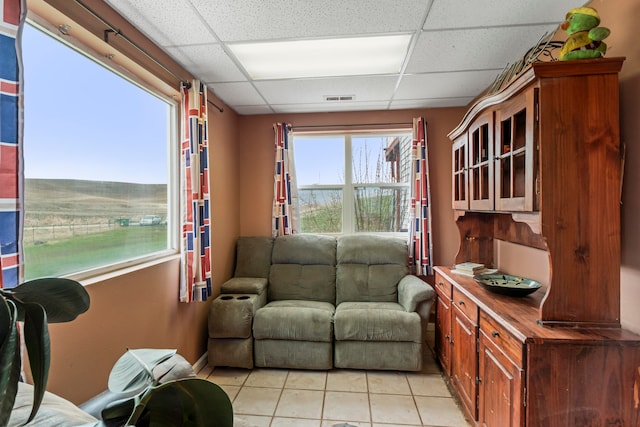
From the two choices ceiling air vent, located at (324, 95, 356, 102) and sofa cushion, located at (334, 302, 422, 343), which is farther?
ceiling air vent, located at (324, 95, 356, 102)

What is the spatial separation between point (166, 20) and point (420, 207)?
2.55 meters

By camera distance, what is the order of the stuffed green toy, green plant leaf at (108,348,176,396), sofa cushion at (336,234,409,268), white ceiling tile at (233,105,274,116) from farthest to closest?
white ceiling tile at (233,105,274,116), sofa cushion at (336,234,409,268), the stuffed green toy, green plant leaf at (108,348,176,396)

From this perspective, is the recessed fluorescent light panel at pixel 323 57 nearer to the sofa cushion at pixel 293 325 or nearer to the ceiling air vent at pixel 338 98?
the ceiling air vent at pixel 338 98

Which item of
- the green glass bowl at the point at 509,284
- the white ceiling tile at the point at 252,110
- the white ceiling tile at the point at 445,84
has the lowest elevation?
the green glass bowl at the point at 509,284

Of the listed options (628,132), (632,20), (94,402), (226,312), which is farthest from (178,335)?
(632,20)

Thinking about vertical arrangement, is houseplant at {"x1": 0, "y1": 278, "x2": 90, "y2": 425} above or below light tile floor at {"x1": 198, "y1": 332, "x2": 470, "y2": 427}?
above

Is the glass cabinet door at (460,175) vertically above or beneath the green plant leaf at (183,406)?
above

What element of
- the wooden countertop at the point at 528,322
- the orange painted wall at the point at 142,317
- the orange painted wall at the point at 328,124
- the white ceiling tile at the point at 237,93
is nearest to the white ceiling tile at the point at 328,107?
the orange painted wall at the point at 328,124

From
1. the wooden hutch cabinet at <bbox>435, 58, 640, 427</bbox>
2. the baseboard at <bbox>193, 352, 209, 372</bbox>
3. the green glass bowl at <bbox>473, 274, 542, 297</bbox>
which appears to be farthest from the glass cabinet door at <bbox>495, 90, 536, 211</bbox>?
the baseboard at <bbox>193, 352, 209, 372</bbox>

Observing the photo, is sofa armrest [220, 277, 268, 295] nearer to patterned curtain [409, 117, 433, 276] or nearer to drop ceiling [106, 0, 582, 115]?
patterned curtain [409, 117, 433, 276]

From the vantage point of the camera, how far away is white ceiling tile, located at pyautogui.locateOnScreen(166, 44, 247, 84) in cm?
196

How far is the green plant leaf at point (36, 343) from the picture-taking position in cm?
42

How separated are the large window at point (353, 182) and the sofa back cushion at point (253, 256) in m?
0.53

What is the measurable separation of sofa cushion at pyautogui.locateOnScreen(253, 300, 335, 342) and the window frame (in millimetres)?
864
